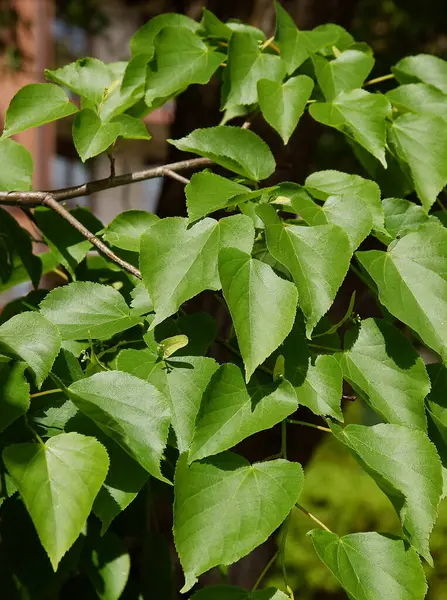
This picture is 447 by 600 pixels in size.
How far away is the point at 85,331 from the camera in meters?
0.87

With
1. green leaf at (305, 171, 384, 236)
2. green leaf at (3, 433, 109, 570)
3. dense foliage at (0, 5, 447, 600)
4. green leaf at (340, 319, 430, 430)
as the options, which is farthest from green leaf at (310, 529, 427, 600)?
green leaf at (305, 171, 384, 236)

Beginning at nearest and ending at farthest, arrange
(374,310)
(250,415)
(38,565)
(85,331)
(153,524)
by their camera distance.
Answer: (250,415), (85,331), (38,565), (153,524), (374,310)

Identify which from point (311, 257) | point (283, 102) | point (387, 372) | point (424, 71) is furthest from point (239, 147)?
point (424, 71)

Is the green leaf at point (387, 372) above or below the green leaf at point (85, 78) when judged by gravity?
below

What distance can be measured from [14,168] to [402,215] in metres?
Result: 0.54

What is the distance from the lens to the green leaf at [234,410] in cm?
74

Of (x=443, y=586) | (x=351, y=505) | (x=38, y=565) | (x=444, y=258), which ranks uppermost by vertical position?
(x=444, y=258)

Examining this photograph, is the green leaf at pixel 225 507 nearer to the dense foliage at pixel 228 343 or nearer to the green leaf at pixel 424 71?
the dense foliage at pixel 228 343

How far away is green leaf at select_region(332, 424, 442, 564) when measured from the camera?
0.77m

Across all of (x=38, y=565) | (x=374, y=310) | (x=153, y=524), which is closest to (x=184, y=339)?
(x=38, y=565)

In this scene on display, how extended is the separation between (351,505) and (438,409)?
10.9ft

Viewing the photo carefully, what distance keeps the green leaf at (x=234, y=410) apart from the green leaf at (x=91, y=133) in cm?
34

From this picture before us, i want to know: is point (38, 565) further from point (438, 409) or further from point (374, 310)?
point (374, 310)

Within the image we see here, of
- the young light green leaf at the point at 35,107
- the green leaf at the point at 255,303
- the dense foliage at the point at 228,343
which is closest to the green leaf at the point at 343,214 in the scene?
the dense foliage at the point at 228,343
